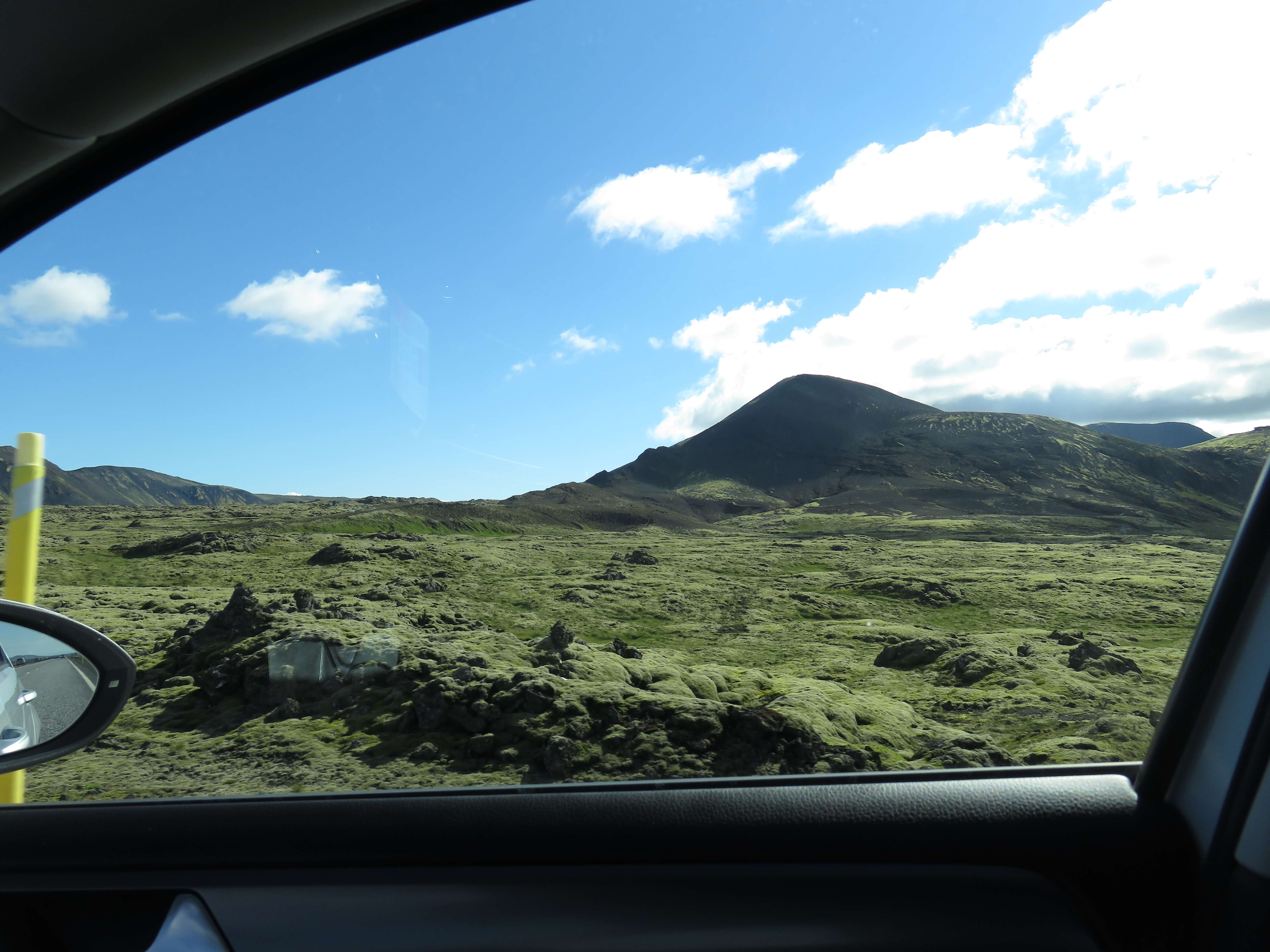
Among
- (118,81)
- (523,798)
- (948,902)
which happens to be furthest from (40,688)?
(948,902)

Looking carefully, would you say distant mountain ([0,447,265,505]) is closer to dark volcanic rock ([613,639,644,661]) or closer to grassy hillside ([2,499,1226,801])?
Answer: grassy hillside ([2,499,1226,801])

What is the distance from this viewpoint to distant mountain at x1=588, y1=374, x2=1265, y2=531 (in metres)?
1.97

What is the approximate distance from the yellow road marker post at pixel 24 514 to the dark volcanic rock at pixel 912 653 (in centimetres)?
276

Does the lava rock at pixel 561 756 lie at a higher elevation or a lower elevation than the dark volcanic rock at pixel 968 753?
lower

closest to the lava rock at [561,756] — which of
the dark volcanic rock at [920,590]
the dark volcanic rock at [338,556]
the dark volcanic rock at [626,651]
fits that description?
the dark volcanic rock at [626,651]

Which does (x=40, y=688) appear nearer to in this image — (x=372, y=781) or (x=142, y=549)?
(x=372, y=781)

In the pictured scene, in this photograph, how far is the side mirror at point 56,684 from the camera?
211 centimetres

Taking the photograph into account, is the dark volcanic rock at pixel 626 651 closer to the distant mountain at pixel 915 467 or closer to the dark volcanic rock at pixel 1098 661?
the distant mountain at pixel 915 467

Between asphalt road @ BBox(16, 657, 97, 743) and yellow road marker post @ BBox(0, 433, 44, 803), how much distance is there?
48 cm

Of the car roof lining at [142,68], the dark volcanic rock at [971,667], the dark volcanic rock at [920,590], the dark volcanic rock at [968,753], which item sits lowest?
the dark volcanic rock at [968,753]

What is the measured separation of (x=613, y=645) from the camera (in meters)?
2.75

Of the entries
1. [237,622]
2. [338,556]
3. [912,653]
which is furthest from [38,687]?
[912,653]

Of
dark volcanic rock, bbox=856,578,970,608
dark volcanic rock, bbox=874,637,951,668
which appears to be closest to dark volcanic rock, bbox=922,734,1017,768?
dark volcanic rock, bbox=874,637,951,668

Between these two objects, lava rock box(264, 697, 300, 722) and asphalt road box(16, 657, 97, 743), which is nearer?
asphalt road box(16, 657, 97, 743)
